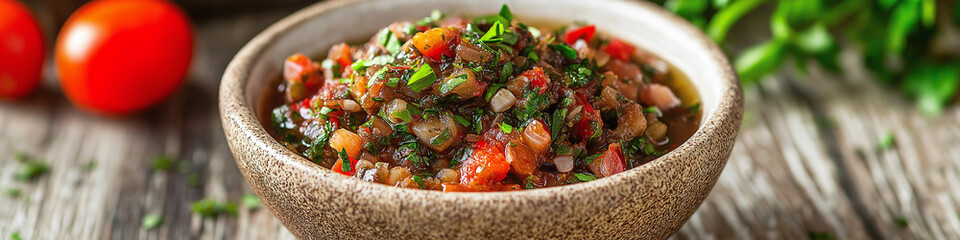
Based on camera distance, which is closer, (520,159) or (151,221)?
(520,159)

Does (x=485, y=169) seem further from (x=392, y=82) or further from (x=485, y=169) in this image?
(x=392, y=82)

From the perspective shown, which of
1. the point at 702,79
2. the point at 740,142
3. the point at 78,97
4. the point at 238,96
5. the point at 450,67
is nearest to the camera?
the point at 450,67

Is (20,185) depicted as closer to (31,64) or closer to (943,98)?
(31,64)

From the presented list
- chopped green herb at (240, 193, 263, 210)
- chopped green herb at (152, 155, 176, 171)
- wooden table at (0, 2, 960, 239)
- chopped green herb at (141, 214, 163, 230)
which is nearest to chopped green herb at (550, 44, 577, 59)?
wooden table at (0, 2, 960, 239)

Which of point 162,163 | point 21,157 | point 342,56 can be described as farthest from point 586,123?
point 21,157

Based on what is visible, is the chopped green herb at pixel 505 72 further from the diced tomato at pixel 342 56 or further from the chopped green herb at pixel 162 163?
the chopped green herb at pixel 162 163

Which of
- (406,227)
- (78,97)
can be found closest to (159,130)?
(78,97)

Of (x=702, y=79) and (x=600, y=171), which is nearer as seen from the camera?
(x=600, y=171)

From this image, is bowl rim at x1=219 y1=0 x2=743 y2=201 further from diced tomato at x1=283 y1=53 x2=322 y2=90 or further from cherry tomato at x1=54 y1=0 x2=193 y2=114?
cherry tomato at x1=54 y1=0 x2=193 y2=114

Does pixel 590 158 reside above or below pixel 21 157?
above
